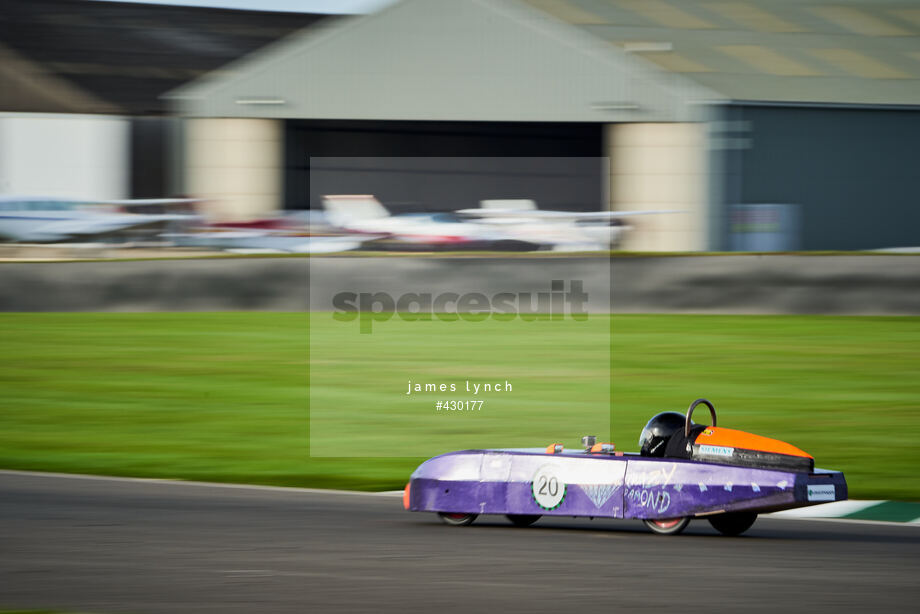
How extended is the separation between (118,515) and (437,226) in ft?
40.7

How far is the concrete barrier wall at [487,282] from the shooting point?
50.9 ft

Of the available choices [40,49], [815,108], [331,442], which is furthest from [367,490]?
[40,49]

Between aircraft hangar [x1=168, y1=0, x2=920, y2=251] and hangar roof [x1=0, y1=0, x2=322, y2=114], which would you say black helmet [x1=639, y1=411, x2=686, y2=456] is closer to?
aircraft hangar [x1=168, y1=0, x2=920, y2=251]

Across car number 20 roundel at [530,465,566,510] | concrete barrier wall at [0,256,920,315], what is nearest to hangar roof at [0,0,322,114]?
concrete barrier wall at [0,256,920,315]

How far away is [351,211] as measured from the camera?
22.2m

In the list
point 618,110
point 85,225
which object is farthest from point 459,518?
point 618,110

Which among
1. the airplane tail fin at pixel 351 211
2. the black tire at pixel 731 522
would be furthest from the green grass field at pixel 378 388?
the airplane tail fin at pixel 351 211

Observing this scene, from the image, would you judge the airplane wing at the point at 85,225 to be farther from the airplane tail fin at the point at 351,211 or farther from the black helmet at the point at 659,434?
the black helmet at the point at 659,434

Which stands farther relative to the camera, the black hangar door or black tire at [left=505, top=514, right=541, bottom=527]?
the black hangar door

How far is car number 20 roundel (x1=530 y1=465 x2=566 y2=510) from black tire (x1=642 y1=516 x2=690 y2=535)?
0.45 m

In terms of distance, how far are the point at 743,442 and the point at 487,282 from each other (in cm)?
990

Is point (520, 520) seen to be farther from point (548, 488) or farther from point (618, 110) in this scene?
point (618, 110)

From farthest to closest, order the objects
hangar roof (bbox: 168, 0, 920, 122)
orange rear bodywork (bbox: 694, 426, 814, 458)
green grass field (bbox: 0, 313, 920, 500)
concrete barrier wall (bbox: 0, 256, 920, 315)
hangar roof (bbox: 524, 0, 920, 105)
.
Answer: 1. hangar roof (bbox: 524, 0, 920, 105)
2. hangar roof (bbox: 168, 0, 920, 122)
3. concrete barrier wall (bbox: 0, 256, 920, 315)
4. green grass field (bbox: 0, 313, 920, 500)
5. orange rear bodywork (bbox: 694, 426, 814, 458)

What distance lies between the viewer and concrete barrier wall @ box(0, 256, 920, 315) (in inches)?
611
